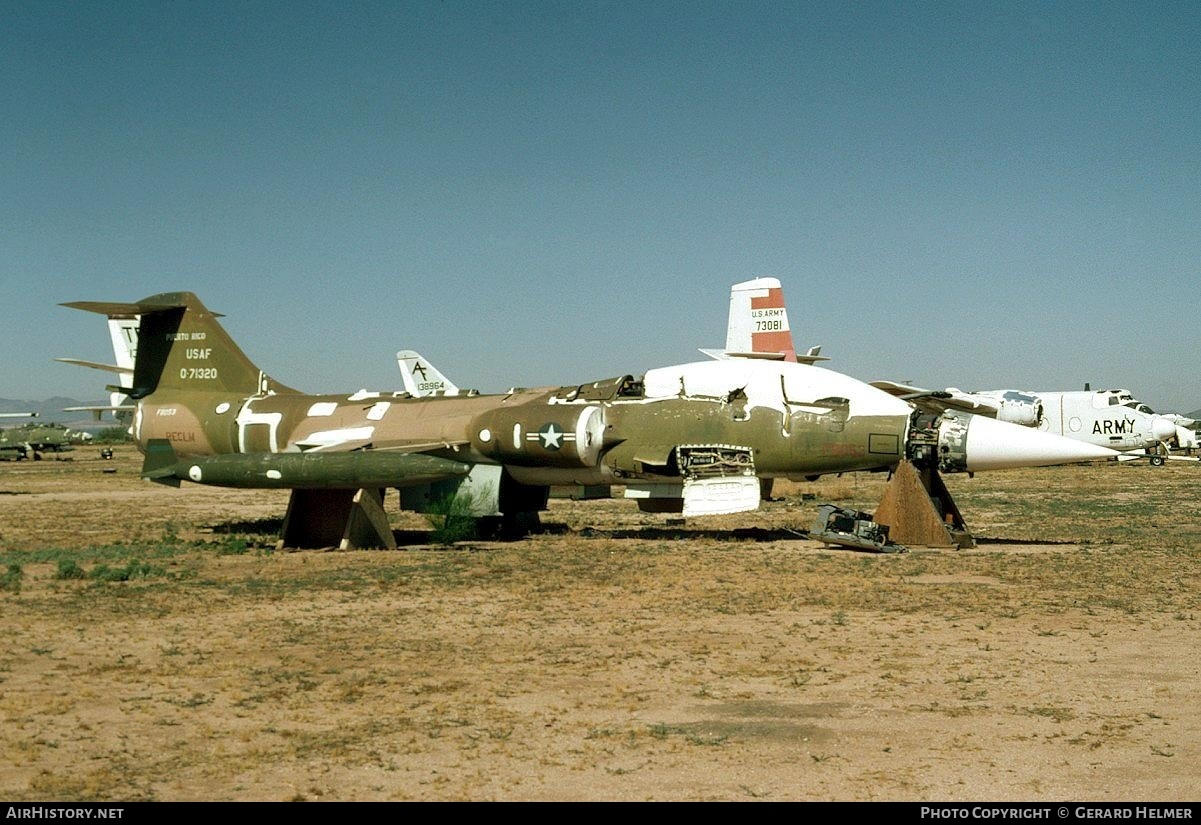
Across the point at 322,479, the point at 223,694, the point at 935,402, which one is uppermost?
the point at 935,402

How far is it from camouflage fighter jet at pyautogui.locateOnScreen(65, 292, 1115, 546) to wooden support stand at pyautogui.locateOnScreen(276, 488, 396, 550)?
2cm

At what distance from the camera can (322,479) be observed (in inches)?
591

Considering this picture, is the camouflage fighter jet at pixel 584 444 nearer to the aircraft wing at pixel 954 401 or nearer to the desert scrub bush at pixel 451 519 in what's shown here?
the desert scrub bush at pixel 451 519

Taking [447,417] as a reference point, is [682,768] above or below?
below

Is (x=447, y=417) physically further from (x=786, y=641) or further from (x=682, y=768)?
(x=682, y=768)

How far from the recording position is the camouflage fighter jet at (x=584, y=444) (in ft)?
49.3

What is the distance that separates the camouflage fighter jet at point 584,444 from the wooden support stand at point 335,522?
0.07 feet

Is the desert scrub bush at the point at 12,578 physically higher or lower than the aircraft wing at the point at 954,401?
lower

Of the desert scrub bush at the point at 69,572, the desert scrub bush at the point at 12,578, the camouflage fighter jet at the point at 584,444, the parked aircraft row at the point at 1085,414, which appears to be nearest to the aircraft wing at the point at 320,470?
the camouflage fighter jet at the point at 584,444

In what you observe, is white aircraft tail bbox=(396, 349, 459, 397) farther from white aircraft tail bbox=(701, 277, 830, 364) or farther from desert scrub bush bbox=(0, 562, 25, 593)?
desert scrub bush bbox=(0, 562, 25, 593)

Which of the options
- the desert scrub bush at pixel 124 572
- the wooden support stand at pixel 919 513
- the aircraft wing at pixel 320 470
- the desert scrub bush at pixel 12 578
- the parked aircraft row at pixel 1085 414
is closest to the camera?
the desert scrub bush at pixel 12 578

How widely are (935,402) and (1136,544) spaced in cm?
1544

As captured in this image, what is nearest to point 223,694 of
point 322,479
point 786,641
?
point 786,641

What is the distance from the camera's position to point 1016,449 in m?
14.5
